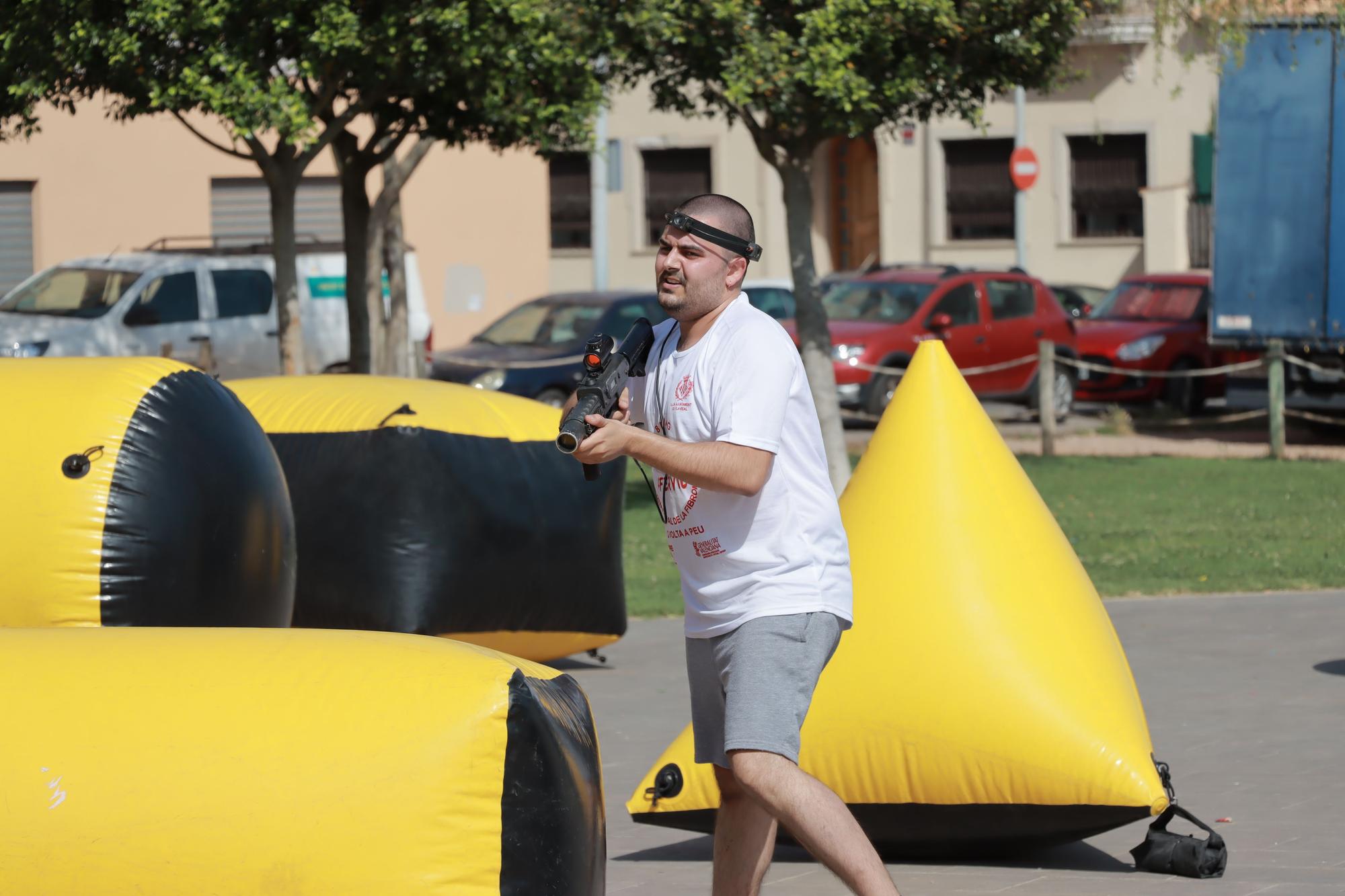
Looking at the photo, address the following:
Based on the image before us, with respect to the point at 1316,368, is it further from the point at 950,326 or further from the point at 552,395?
the point at 552,395

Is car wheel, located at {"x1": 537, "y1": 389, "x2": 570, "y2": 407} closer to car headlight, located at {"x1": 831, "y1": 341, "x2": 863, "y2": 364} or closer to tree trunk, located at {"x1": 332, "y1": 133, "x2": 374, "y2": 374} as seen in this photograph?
tree trunk, located at {"x1": 332, "y1": 133, "x2": 374, "y2": 374}

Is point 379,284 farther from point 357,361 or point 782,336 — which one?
point 782,336

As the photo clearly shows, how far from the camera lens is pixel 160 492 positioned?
6.03 m

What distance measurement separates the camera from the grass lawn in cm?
1109

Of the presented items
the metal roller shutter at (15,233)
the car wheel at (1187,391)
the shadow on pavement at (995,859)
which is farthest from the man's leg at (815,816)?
the metal roller shutter at (15,233)

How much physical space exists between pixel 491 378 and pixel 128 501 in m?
13.5

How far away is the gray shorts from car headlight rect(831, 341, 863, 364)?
52.0 feet

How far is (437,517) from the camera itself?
26.2ft

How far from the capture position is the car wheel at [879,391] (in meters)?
20.2

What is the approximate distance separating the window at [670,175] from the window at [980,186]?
4776 millimetres

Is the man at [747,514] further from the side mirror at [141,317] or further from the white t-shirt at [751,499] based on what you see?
the side mirror at [141,317]

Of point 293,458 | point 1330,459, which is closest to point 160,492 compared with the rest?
point 293,458

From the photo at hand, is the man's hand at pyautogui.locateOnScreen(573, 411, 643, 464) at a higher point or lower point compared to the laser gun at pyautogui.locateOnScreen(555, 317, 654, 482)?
lower

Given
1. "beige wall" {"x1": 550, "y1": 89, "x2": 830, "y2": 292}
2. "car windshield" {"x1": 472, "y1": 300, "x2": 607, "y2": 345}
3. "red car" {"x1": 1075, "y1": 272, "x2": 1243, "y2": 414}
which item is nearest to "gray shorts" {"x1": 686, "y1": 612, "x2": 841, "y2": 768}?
"car windshield" {"x1": 472, "y1": 300, "x2": 607, "y2": 345}
